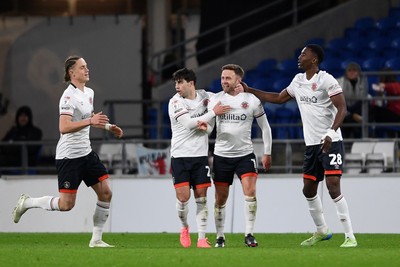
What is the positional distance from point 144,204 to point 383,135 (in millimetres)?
4160

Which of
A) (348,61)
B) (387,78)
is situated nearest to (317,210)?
(387,78)

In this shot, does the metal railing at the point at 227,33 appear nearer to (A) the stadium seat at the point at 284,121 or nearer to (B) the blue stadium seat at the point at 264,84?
(B) the blue stadium seat at the point at 264,84

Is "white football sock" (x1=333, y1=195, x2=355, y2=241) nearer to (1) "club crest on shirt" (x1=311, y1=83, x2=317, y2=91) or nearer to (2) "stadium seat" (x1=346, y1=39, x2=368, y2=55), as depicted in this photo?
(1) "club crest on shirt" (x1=311, y1=83, x2=317, y2=91)

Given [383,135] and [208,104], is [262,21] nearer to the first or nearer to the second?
[383,135]

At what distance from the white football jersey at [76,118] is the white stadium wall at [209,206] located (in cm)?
517

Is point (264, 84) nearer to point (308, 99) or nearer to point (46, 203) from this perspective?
point (308, 99)

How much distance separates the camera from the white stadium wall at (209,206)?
2142 cm

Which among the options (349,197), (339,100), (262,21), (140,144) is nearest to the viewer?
(339,100)

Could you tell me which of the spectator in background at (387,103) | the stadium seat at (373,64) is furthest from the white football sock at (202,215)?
the stadium seat at (373,64)

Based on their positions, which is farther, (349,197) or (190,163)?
(349,197)

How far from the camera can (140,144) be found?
23.4 m

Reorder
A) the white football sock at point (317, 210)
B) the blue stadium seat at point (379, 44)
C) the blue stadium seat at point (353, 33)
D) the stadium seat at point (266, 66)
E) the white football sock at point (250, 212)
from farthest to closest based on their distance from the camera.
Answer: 1. the blue stadium seat at point (353, 33)
2. the stadium seat at point (266, 66)
3. the blue stadium seat at point (379, 44)
4. the white football sock at point (317, 210)
5. the white football sock at point (250, 212)

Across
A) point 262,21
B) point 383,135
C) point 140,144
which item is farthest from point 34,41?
point 383,135

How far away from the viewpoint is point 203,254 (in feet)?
50.1
